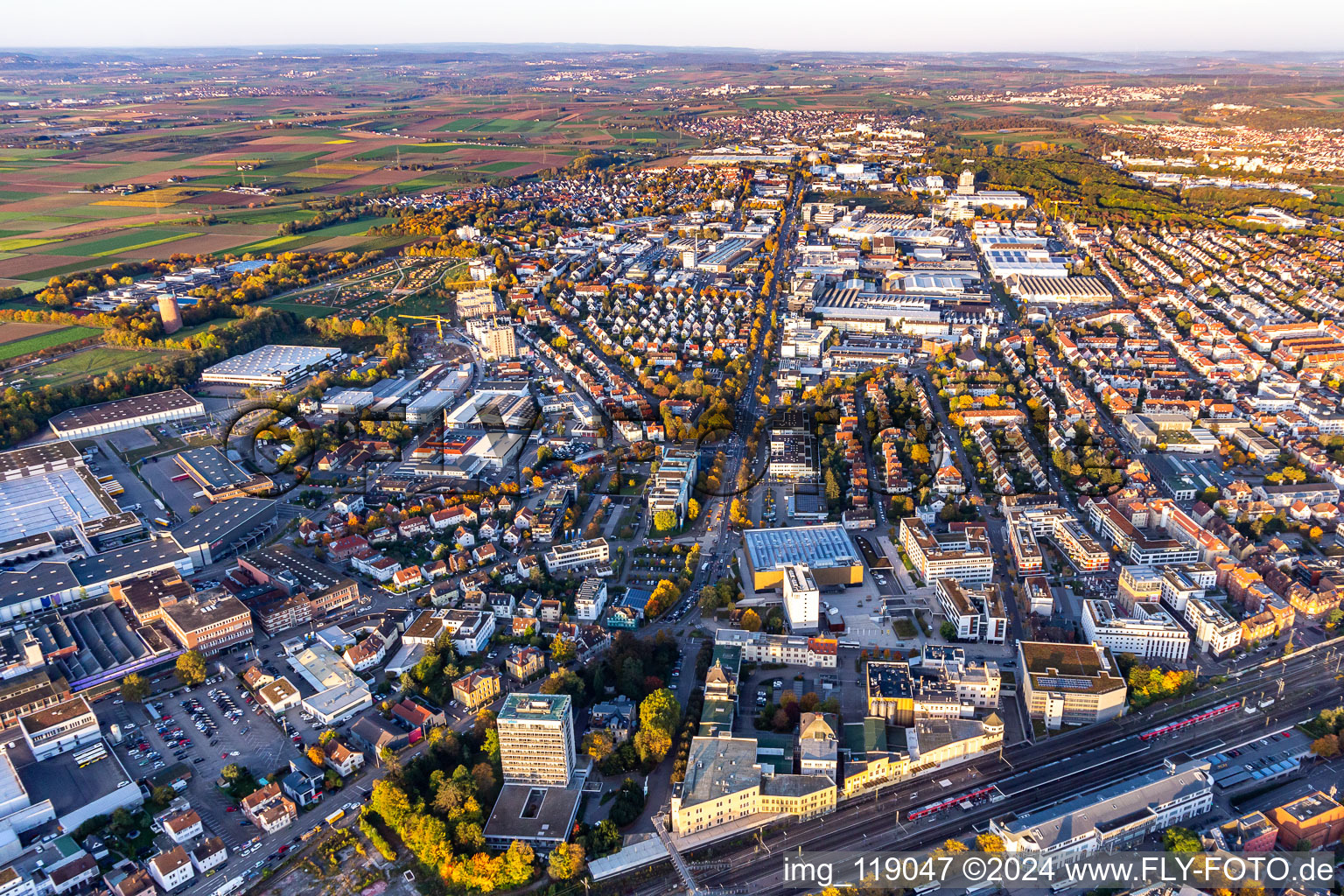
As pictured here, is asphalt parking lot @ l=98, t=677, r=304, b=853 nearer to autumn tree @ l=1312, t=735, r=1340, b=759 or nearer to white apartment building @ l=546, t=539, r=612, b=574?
white apartment building @ l=546, t=539, r=612, b=574

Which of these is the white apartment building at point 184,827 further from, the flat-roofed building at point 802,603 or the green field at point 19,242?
the green field at point 19,242

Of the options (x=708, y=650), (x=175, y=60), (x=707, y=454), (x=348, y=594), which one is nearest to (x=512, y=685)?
(x=708, y=650)

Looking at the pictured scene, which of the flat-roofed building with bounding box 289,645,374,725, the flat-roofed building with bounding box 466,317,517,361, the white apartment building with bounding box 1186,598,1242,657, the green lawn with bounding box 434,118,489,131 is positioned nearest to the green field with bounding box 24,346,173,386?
the flat-roofed building with bounding box 466,317,517,361

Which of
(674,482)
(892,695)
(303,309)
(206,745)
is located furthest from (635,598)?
(303,309)

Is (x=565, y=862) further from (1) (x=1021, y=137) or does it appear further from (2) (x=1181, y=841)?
(1) (x=1021, y=137)

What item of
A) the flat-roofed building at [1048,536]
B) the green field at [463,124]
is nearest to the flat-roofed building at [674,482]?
the flat-roofed building at [1048,536]

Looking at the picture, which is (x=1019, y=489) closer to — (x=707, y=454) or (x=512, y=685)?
(x=707, y=454)
